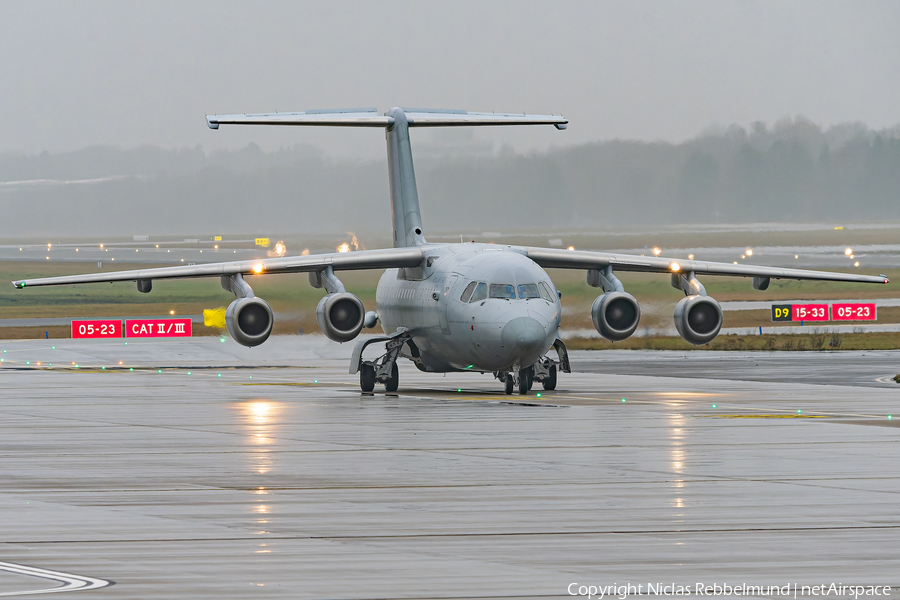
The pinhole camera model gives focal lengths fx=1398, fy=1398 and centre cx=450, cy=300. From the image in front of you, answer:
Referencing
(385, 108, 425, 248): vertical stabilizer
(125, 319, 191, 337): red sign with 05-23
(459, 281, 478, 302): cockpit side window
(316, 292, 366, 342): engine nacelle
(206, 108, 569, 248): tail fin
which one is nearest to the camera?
(459, 281, 478, 302): cockpit side window

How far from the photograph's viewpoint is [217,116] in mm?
31203

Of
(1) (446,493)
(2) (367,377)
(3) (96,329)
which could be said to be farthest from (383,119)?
(3) (96,329)

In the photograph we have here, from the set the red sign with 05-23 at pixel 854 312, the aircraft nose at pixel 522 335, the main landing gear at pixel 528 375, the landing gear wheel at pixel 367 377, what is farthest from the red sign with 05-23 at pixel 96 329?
the aircraft nose at pixel 522 335

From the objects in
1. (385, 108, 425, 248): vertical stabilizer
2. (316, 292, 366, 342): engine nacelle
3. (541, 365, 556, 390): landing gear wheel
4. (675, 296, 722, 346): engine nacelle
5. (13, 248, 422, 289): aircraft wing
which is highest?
(385, 108, 425, 248): vertical stabilizer

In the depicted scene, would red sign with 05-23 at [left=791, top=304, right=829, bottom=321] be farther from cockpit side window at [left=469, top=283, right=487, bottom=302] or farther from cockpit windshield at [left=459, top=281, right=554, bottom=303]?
cockpit side window at [left=469, top=283, right=487, bottom=302]

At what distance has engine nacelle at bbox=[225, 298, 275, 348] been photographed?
96.7 feet

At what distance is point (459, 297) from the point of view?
93.0 feet

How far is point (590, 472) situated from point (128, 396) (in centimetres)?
1777

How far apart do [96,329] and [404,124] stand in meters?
47.8

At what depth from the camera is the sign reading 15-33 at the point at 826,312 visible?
69.1 m

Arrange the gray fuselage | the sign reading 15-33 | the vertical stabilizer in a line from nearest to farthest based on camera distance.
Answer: the gray fuselage < the vertical stabilizer < the sign reading 15-33

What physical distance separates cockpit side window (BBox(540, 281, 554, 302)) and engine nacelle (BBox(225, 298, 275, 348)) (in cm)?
583

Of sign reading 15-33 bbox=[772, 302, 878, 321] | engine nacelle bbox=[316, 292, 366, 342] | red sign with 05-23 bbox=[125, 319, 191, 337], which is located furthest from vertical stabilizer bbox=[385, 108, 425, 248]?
red sign with 05-23 bbox=[125, 319, 191, 337]

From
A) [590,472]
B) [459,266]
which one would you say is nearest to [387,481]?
[590,472]
